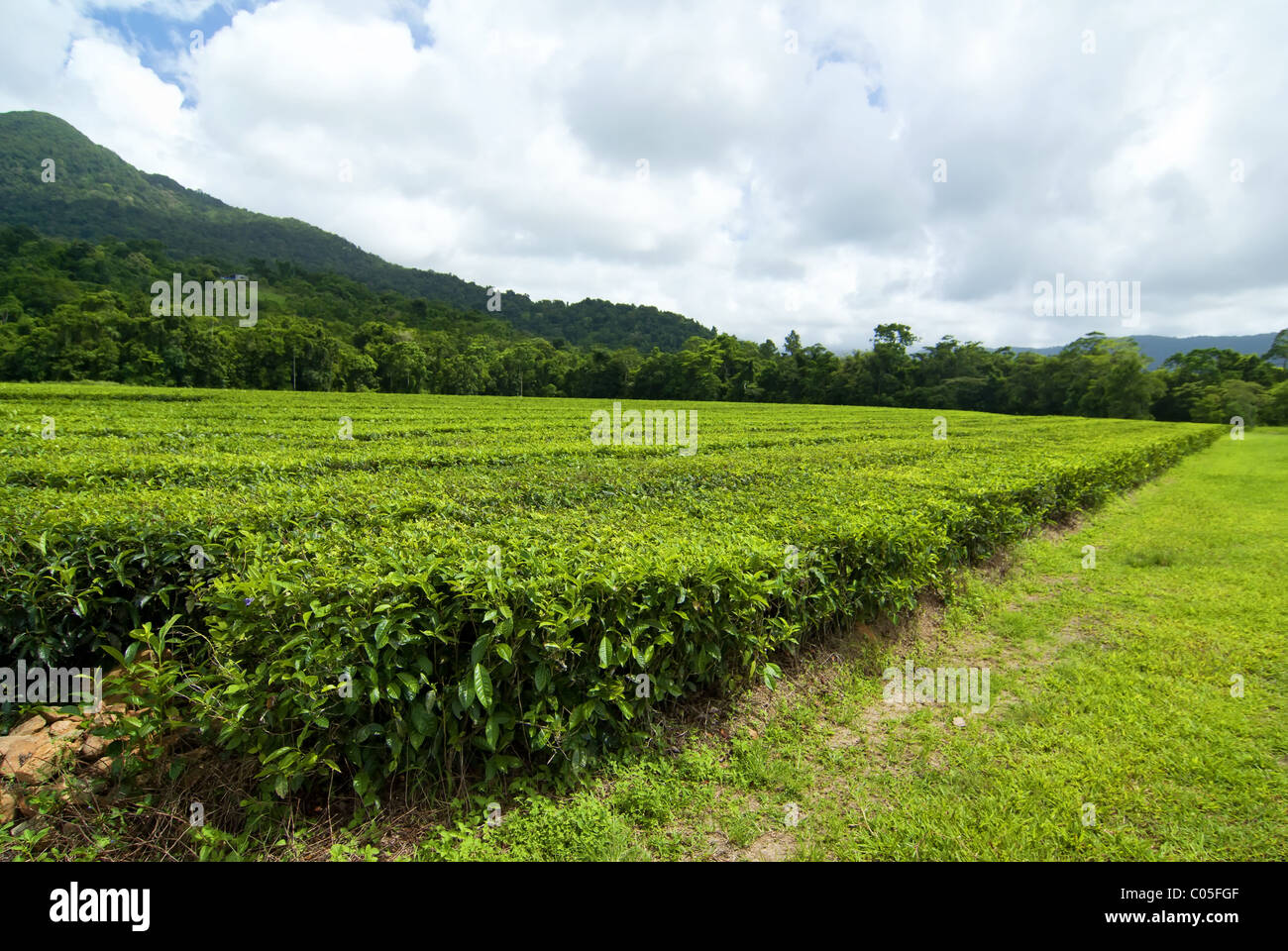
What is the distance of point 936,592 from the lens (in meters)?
5.45

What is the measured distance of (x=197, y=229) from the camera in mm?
122625

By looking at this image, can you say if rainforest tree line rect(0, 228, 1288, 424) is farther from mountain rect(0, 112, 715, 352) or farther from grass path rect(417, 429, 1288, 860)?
grass path rect(417, 429, 1288, 860)

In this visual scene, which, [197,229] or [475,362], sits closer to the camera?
[475,362]

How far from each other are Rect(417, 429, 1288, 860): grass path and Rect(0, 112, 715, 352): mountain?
110 metres

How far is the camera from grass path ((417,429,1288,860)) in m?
2.51

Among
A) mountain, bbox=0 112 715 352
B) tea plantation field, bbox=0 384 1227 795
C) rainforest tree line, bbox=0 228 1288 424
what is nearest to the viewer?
tea plantation field, bbox=0 384 1227 795

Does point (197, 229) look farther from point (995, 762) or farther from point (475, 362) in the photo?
point (995, 762)

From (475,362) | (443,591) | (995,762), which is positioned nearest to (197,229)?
(475,362)

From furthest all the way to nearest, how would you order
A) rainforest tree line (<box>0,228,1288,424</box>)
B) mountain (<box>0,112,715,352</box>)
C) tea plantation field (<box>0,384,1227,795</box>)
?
mountain (<box>0,112,715,352</box>), rainforest tree line (<box>0,228,1288,424</box>), tea plantation field (<box>0,384,1227,795</box>)

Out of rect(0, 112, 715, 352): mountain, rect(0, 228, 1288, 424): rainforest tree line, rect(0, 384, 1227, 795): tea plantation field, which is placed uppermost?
rect(0, 112, 715, 352): mountain

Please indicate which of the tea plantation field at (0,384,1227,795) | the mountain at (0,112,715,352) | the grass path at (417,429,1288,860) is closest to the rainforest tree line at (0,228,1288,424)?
the mountain at (0,112,715,352)

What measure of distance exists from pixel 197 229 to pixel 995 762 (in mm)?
165223
